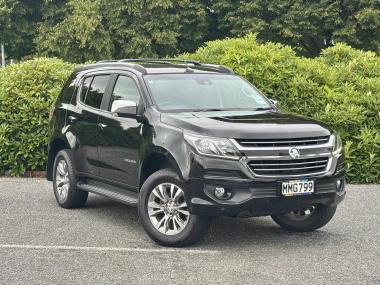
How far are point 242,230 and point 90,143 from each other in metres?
2.12

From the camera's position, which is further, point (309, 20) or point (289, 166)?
point (309, 20)

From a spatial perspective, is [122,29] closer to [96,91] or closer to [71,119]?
[71,119]

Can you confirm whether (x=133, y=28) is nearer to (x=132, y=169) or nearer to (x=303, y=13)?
(x=303, y=13)

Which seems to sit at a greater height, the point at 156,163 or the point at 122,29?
the point at 156,163

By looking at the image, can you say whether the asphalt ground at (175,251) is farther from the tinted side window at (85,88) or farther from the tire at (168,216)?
the tinted side window at (85,88)

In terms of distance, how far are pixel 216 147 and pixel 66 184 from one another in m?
3.07

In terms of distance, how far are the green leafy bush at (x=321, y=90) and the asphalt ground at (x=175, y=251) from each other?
2827mm

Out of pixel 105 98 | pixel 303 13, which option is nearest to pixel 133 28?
pixel 303 13

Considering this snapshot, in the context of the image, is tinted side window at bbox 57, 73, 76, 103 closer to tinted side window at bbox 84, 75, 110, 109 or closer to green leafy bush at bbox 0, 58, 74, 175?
tinted side window at bbox 84, 75, 110, 109

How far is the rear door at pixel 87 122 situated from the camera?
7.61 metres

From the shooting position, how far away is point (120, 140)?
700 cm

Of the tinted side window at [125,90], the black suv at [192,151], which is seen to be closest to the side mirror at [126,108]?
the black suv at [192,151]

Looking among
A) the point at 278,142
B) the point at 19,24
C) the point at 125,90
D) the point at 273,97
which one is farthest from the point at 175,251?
the point at 19,24

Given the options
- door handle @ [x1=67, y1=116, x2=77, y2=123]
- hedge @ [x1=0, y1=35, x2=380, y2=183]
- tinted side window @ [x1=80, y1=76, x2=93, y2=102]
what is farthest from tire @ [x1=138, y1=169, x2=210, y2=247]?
hedge @ [x1=0, y1=35, x2=380, y2=183]
